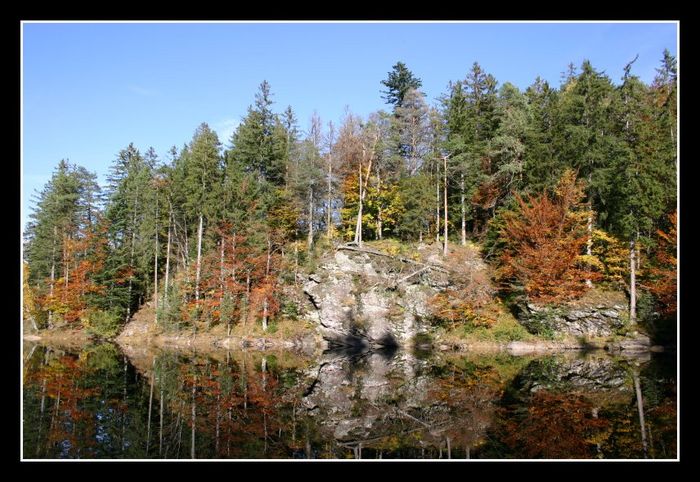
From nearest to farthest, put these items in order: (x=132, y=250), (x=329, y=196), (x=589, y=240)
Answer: (x=589, y=240), (x=329, y=196), (x=132, y=250)

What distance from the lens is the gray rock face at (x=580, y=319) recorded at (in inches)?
1208

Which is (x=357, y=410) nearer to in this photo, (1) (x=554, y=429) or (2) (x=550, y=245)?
(1) (x=554, y=429)

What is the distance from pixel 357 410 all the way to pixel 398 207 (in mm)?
30017

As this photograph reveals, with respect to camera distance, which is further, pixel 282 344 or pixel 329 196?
pixel 329 196

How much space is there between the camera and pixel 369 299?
3525 cm

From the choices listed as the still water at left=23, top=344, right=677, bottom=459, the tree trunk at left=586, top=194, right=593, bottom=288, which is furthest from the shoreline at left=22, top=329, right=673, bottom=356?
the tree trunk at left=586, top=194, right=593, bottom=288

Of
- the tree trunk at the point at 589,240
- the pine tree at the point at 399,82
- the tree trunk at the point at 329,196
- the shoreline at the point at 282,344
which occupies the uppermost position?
the pine tree at the point at 399,82

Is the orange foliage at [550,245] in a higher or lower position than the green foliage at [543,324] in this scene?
higher

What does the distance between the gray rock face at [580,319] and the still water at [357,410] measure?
15.4ft

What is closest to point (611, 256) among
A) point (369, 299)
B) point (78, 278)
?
point (369, 299)

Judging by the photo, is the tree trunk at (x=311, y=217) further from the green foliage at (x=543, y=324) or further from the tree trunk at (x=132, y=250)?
the green foliage at (x=543, y=324)

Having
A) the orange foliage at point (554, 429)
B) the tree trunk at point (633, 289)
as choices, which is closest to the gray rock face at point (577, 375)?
the orange foliage at point (554, 429)

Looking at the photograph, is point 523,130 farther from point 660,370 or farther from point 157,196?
point 157,196
